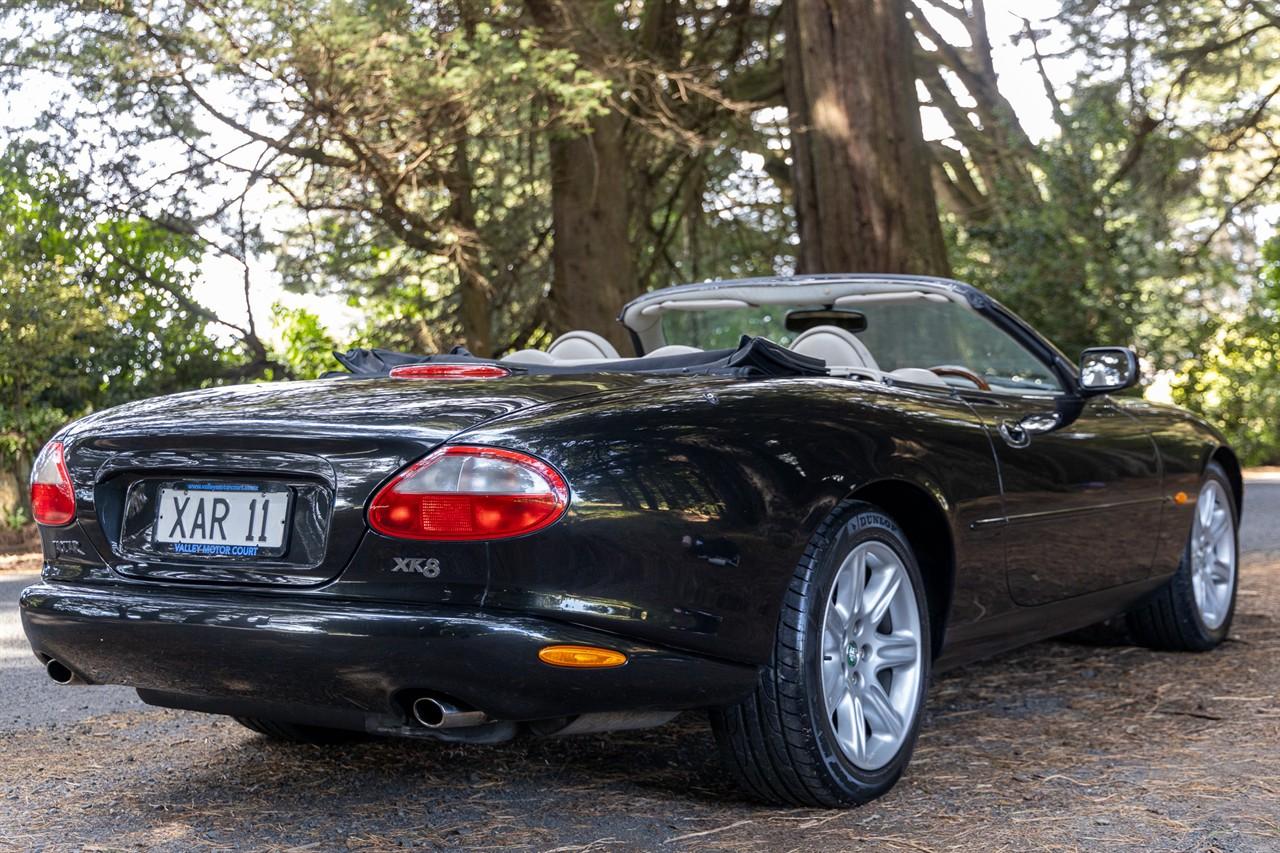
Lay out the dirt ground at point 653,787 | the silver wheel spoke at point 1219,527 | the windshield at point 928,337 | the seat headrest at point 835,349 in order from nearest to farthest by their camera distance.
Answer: the dirt ground at point 653,787 → the seat headrest at point 835,349 → the windshield at point 928,337 → the silver wheel spoke at point 1219,527

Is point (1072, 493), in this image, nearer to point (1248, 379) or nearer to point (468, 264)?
point (468, 264)

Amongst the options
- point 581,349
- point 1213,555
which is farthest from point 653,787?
point 1213,555

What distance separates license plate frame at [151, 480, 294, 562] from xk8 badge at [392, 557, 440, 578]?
277mm

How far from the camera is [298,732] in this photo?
14.0ft

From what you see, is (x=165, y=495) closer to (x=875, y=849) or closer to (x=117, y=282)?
(x=875, y=849)

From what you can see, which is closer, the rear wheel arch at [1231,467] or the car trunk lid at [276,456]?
the car trunk lid at [276,456]

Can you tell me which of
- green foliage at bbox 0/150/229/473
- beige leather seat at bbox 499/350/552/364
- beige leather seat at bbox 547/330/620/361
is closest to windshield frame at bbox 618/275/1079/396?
beige leather seat at bbox 547/330/620/361

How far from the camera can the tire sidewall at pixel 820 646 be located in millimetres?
3391

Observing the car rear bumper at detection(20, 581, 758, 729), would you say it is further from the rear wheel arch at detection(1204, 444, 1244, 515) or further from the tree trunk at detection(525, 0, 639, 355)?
the tree trunk at detection(525, 0, 639, 355)

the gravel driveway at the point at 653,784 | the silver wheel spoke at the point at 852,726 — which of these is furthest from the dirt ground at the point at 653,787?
the silver wheel spoke at the point at 852,726

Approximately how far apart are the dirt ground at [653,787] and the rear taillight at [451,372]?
1.04 meters

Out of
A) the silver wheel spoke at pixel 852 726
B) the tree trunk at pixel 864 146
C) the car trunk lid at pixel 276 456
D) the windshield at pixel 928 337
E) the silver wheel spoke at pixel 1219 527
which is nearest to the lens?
the car trunk lid at pixel 276 456

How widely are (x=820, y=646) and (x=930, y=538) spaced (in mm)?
714

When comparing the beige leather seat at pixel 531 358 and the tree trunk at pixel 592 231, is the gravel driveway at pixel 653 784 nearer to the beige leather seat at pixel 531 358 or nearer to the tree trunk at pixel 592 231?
the beige leather seat at pixel 531 358
